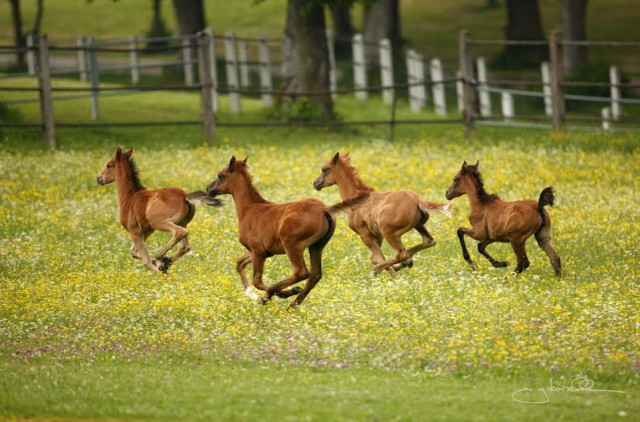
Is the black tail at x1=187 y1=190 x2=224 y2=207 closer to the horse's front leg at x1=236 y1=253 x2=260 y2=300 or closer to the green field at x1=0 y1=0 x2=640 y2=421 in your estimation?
the horse's front leg at x1=236 y1=253 x2=260 y2=300

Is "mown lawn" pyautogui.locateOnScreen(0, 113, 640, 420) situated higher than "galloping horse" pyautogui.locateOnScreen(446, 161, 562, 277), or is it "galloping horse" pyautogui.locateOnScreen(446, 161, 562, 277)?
"galloping horse" pyautogui.locateOnScreen(446, 161, 562, 277)

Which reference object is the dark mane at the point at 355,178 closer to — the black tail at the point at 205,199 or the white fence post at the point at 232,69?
the black tail at the point at 205,199

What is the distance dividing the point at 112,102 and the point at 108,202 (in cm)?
1251

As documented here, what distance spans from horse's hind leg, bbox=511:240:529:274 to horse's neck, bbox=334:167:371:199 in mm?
1863

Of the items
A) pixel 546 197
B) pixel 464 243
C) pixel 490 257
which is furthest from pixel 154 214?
pixel 546 197

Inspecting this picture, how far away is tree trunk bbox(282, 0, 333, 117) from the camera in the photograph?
29.7 meters

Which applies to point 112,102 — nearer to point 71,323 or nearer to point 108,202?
point 108,202

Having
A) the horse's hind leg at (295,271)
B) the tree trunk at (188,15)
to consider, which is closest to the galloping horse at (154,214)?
the horse's hind leg at (295,271)

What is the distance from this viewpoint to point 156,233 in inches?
688

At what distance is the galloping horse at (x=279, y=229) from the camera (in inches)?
467

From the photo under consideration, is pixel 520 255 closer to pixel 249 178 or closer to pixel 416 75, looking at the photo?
pixel 249 178

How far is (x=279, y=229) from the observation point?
39.5ft

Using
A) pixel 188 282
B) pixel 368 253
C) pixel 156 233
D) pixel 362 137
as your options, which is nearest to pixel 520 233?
pixel 368 253

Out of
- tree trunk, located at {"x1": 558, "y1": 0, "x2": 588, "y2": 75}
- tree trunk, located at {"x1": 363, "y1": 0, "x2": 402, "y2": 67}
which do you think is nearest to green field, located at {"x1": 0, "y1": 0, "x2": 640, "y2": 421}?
tree trunk, located at {"x1": 558, "y1": 0, "x2": 588, "y2": 75}
